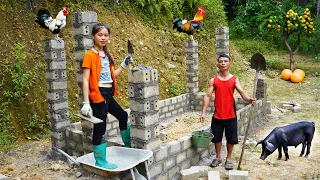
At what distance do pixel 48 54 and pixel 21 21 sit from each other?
9.97 ft

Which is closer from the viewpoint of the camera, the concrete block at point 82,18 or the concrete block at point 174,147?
the concrete block at point 174,147

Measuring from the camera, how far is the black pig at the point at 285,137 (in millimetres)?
5291

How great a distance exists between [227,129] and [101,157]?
203cm

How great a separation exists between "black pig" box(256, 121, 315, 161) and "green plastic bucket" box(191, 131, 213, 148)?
835 millimetres

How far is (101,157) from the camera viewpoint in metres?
4.59

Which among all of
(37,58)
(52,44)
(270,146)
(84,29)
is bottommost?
(270,146)

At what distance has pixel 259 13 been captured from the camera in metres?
16.9

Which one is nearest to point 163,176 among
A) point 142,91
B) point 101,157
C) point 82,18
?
point 101,157

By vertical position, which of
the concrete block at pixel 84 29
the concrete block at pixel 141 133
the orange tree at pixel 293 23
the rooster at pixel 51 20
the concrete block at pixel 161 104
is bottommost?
the concrete block at pixel 161 104

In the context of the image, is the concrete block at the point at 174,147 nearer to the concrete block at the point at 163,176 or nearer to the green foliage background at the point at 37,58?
the concrete block at the point at 163,176

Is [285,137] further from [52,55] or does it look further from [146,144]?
[52,55]

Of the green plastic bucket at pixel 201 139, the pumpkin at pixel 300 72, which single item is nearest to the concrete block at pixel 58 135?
the green plastic bucket at pixel 201 139

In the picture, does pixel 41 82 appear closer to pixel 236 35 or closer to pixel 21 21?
pixel 21 21

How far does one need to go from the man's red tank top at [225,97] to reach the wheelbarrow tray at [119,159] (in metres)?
1.38
